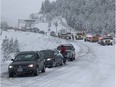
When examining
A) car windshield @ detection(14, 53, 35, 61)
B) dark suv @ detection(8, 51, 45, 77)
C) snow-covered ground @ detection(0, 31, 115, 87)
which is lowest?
snow-covered ground @ detection(0, 31, 115, 87)

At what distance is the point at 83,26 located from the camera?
7495 inches

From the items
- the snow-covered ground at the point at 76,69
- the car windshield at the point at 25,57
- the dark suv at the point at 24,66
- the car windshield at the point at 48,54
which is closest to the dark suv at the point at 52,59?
the car windshield at the point at 48,54

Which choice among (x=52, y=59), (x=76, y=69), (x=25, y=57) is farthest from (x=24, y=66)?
(x=52, y=59)

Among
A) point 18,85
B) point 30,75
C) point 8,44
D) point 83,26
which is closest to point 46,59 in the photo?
point 30,75

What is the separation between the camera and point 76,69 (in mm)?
26812

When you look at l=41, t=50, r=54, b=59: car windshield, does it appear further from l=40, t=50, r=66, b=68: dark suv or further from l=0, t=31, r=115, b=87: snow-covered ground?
l=0, t=31, r=115, b=87: snow-covered ground

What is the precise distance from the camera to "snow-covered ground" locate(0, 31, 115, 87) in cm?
1853

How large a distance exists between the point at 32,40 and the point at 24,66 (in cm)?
8543

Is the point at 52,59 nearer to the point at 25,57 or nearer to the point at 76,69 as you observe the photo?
the point at 76,69

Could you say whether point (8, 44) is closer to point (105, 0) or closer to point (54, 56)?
point (54, 56)

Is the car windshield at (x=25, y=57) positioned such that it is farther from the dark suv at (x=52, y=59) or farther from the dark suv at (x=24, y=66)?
the dark suv at (x=52, y=59)

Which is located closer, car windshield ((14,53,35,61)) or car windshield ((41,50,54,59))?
car windshield ((14,53,35,61))

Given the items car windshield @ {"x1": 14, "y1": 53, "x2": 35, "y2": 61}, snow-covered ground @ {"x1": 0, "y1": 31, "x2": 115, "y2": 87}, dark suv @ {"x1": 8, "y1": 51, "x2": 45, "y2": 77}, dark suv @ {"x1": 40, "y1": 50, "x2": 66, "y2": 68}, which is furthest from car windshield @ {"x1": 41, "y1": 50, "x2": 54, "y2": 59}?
dark suv @ {"x1": 8, "y1": 51, "x2": 45, "y2": 77}

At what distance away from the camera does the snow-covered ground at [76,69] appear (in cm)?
1853
